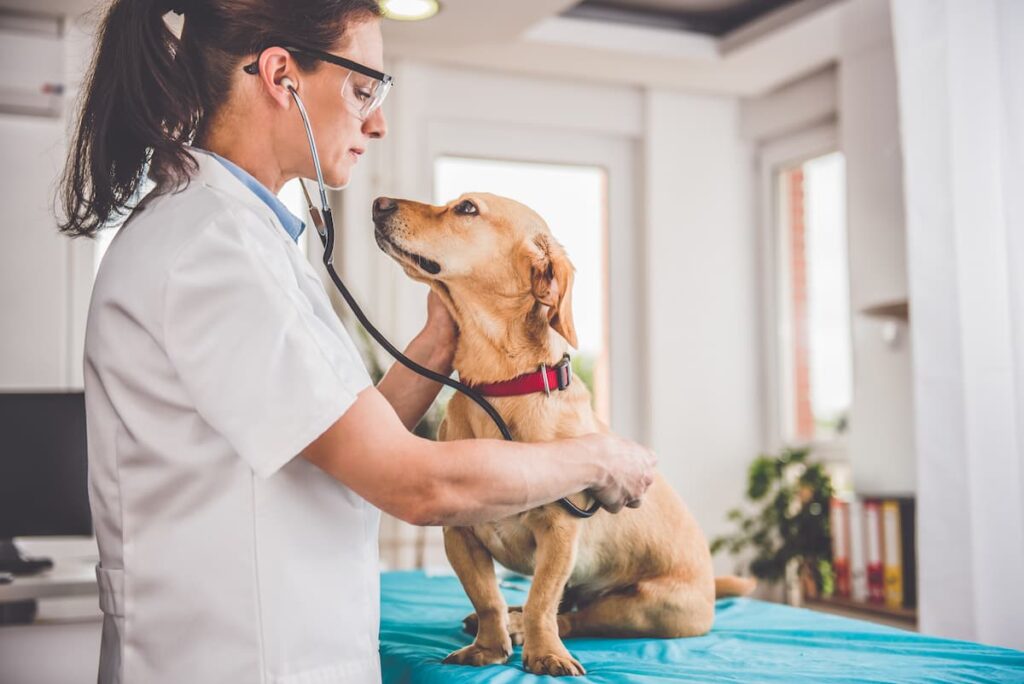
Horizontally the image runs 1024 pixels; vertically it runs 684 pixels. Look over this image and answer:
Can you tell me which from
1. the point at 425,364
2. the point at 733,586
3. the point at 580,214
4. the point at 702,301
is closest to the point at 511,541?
the point at 425,364

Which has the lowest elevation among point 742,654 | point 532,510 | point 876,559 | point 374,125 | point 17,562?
point 876,559

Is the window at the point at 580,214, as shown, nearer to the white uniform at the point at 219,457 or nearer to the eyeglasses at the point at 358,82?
the eyeglasses at the point at 358,82

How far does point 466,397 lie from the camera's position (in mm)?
1343

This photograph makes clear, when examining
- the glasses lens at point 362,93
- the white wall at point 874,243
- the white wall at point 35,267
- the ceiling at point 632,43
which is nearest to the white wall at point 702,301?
the ceiling at point 632,43

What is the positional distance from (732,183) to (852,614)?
6.86ft

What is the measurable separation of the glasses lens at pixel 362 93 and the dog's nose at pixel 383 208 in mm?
164

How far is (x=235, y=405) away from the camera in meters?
0.94

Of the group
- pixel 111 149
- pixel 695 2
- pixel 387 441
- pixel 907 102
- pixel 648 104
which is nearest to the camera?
pixel 387 441

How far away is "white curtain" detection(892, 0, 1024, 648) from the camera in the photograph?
2.22 m

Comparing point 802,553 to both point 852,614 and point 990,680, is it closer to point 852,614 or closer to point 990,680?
point 852,614

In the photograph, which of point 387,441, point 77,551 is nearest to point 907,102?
point 387,441

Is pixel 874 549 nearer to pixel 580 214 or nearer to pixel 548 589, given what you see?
pixel 580 214

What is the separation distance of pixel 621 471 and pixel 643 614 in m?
0.36

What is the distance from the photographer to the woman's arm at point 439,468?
0.98 m
